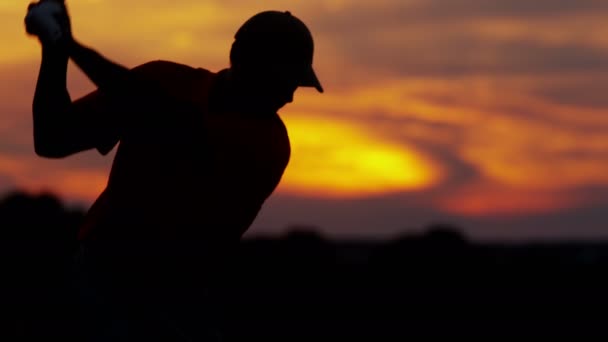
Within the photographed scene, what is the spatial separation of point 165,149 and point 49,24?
810 mm

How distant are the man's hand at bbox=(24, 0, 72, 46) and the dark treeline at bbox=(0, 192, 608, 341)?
15.4 m

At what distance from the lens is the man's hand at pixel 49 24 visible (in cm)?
773

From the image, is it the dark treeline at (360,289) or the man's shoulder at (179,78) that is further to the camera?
the dark treeline at (360,289)

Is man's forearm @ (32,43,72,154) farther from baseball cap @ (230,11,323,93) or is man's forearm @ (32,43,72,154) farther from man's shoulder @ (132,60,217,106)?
baseball cap @ (230,11,323,93)

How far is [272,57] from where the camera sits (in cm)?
855

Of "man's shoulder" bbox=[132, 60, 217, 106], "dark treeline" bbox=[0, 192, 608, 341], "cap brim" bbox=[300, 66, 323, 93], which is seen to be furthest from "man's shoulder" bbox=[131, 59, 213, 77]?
"dark treeline" bbox=[0, 192, 608, 341]

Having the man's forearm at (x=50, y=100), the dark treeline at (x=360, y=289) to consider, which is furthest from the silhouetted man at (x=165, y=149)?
the dark treeline at (x=360, y=289)

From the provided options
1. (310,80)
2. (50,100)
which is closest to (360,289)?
(310,80)

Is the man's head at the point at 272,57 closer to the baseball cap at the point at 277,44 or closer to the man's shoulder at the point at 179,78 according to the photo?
the baseball cap at the point at 277,44

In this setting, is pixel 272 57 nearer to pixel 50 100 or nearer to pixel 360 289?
pixel 50 100

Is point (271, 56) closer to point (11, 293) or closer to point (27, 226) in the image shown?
point (11, 293)

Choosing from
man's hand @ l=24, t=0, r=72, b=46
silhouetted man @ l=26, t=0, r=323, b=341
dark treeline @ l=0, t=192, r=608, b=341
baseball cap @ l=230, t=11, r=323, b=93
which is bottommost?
silhouetted man @ l=26, t=0, r=323, b=341

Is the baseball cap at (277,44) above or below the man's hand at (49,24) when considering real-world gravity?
above

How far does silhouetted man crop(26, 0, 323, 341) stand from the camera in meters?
8.08
